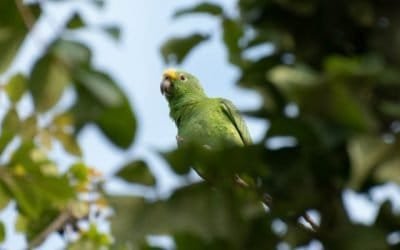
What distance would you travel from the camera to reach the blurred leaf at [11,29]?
1.07 meters

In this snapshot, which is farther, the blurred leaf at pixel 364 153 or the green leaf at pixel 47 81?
the green leaf at pixel 47 81

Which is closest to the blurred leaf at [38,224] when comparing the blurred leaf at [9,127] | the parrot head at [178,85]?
the blurred leaf at [9,127]

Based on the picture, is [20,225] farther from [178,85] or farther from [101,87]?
[178,85]

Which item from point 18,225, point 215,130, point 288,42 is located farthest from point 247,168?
point 215,130

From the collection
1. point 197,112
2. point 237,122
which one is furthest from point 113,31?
point 197,112

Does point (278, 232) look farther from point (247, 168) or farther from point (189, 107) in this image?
point (189, 107)

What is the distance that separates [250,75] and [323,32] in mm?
121

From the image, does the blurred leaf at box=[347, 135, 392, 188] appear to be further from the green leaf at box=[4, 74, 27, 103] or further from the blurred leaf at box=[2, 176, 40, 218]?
the green leaf at box=[4, 74, 27, 103]

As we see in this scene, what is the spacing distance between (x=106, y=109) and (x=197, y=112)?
365cm

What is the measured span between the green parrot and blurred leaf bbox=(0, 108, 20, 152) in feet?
7.36

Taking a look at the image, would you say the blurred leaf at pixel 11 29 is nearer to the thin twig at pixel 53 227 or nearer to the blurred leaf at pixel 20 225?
the thin twig at pixel 53 227

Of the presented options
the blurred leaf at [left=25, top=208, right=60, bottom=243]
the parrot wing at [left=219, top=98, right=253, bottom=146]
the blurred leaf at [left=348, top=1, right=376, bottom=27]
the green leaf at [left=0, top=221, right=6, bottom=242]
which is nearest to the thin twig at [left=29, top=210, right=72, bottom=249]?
the blurred leaf at [left=25, top=208, right=60, bottom=243]

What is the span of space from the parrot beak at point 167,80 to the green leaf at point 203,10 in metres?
3.87

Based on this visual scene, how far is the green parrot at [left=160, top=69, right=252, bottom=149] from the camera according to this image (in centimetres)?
437
